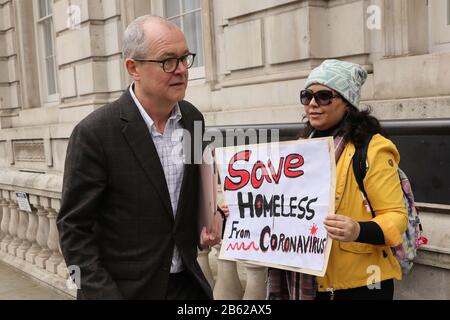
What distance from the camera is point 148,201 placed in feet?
7.14

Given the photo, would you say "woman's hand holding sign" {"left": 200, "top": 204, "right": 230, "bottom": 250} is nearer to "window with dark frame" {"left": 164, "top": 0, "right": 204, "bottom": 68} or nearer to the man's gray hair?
the man's gray hair

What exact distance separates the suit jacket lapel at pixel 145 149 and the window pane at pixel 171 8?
5635 millimetres

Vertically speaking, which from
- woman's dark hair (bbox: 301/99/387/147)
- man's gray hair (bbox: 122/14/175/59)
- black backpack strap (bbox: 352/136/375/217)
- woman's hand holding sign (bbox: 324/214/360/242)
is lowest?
woman's hand holding sign (bbox: 324/214/360/242)

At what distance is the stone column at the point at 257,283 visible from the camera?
3660 millimetres

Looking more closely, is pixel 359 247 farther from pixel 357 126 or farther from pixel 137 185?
pixel 137 185

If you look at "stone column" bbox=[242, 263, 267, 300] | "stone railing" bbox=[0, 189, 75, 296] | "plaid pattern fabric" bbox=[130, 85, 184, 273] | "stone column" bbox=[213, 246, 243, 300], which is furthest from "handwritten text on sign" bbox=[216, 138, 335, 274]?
"stone railing" bbox=[0, 189, 75, 296]

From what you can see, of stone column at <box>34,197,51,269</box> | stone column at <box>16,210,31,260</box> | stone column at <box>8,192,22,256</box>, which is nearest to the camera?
stone column at <box>34,197,51,269</box>

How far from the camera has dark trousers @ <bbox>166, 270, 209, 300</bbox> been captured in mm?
2323

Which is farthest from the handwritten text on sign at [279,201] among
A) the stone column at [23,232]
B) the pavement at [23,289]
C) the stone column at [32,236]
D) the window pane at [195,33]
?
the stone column at [23,232]

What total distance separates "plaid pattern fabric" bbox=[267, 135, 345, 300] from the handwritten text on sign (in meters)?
0.07

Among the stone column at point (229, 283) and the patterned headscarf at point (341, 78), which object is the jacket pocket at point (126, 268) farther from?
the stone column at point (229, 283)

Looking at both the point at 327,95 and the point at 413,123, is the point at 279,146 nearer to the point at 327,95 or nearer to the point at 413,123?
the point at 327,95

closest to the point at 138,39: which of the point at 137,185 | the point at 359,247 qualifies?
the point at 137,185
